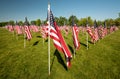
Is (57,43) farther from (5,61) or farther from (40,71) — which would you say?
(5,61)

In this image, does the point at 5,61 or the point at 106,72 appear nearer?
the point at 106,72

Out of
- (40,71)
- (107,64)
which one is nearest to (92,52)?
(107,64)

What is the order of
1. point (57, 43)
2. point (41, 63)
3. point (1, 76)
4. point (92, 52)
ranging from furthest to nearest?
point (92, 52)
point (41, 63)
point (1, 76)
point (57, 43)

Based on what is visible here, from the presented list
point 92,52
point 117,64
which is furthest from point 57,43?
point 92,52

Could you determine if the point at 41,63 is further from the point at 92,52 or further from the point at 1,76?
the point at 92,52

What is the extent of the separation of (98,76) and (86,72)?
1602mm

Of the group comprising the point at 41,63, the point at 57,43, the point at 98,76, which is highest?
the point at 57,43

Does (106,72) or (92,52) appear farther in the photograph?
(92,52)

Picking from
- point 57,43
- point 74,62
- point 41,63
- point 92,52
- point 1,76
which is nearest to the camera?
point 57,43

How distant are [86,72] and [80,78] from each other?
6.44ft

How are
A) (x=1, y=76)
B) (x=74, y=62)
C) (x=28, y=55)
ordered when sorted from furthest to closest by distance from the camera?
(x=28, y=55) < (x=74, y=62) < (x=1, y=76)

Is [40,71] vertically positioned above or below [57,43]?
below

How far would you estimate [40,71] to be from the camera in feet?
61.0

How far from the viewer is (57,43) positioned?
14.7m
